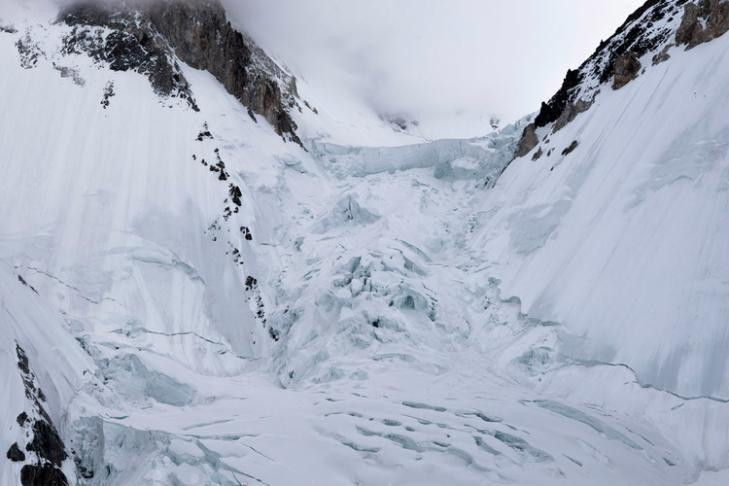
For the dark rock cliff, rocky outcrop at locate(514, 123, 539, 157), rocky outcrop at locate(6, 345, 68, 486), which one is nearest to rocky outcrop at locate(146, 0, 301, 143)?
rocky outcrop at locate(514, 123, 539, 157)

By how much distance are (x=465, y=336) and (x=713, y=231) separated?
8.61 meters

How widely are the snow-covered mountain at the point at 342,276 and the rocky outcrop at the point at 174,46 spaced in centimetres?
17

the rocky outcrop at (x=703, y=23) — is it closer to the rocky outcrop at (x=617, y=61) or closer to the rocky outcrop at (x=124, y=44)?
the rocky outcrop at (x=617, y=61)

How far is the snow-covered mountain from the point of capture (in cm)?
1316

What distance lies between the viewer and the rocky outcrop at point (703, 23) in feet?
71.1

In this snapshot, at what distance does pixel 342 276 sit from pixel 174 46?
848 inches

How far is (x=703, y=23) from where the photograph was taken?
74.1 ft

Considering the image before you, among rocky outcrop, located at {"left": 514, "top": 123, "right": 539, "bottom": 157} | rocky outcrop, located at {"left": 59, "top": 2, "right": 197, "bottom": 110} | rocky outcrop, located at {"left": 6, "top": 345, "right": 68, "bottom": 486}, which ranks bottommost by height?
rocky outcrop, located at {"left": 6, "top": 345, "right": 68, "bottom": 486}

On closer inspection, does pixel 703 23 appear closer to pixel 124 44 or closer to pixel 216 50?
pixel 216 50

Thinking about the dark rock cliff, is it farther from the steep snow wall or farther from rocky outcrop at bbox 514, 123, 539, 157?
the steep snow wall

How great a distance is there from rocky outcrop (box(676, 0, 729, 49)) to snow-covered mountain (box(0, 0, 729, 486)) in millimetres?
117

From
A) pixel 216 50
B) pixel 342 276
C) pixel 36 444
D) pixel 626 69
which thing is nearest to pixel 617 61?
pixel 626 69

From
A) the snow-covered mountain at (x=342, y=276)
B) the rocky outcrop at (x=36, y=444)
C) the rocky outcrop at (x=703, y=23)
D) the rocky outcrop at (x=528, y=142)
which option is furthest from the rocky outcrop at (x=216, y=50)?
the rocky outcrop at (x=36, y=444)

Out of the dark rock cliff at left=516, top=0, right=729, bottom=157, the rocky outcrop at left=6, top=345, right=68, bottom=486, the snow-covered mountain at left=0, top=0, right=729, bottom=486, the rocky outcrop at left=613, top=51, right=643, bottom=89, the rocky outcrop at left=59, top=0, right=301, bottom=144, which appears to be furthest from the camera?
the rocky outcrop at left=59, top=0, right=301, bottom=144
